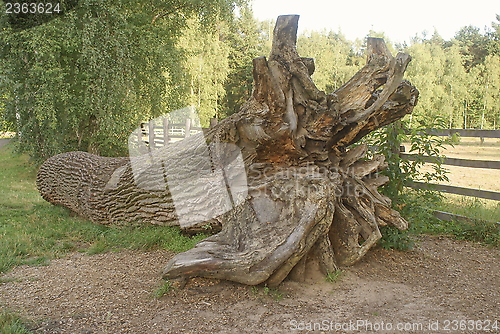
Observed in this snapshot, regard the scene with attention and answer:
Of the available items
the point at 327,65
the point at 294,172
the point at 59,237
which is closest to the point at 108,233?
the point at 59,237

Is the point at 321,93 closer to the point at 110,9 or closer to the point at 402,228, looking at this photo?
the point at 402,228

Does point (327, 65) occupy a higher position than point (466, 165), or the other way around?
point (327, 65)

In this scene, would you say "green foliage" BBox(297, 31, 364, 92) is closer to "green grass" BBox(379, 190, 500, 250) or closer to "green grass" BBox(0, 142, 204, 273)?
"green grass" BBox(379, 190, 500, 250)

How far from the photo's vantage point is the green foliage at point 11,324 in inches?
→ 121

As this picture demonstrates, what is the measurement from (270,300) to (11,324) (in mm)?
2269

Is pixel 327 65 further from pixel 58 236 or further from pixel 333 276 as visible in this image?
pixel 333 276

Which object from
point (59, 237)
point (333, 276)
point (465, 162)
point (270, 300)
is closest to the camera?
point (270, 300)

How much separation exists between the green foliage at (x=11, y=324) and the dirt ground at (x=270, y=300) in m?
0.11

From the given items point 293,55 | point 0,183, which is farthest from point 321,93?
point 0,183

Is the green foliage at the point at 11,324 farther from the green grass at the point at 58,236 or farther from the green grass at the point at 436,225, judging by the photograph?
the green grass at the point at 436,225

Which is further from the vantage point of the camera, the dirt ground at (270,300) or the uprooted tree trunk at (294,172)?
the uprooted tree trunk at (294,172)

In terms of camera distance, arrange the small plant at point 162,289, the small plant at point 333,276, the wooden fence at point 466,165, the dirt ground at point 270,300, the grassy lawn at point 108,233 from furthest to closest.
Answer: the wooden fence at point 466,165 → the grassy lawn at point 108,233 → the small plant at point 333,276 → the small plant at point 162,289 → the dirt ground at point 270,300

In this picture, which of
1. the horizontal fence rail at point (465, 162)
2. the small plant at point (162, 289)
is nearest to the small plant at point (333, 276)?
the small plant at point (162, 289)

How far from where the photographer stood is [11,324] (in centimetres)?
321
